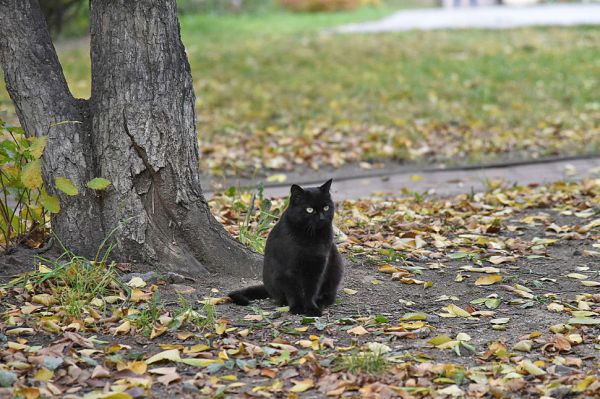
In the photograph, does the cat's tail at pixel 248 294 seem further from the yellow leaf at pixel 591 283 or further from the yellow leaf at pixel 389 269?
the yellow leaf at pixel 591 283

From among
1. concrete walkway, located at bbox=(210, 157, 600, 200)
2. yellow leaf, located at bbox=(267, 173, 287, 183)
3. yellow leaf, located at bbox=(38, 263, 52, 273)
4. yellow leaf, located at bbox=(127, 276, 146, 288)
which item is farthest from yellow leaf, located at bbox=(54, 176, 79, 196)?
yellow leaf, located at bbox=(267, 173, 287, 183)

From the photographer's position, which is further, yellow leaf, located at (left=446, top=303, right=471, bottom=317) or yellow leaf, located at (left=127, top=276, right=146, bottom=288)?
yellow leaf, located at (left=127, top=276, right=146, bottom=288)

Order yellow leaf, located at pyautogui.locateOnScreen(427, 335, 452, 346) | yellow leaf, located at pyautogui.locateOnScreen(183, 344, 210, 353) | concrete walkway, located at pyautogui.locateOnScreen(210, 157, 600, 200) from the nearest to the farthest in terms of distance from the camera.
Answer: yellow leaf, located at pyautogui.locateOnScreen(183, 344, 210, 353)
yellow leaf, located at pyautogui.locateOnScreen(427, 335, 452, 346)
concrete walkway, located at pyautogui.locateOnScreen(210, 157, 600, 200)

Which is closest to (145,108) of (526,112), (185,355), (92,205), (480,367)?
(92,205)

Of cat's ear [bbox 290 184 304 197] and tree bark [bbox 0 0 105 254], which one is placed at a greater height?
tree bark [bbox 0 0 105 254]

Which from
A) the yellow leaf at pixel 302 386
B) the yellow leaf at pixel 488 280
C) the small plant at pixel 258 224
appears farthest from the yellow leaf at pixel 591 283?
the yellow leaf at pixel 302 386

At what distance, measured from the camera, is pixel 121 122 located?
494cm

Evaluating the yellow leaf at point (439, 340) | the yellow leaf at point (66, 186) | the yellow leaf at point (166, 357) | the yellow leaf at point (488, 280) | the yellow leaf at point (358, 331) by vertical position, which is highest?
the yellow leaf at point (66, 186)

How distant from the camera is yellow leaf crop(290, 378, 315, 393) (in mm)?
3703

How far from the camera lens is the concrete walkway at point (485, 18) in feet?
65.0

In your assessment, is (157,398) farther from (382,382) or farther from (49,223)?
(49,223)

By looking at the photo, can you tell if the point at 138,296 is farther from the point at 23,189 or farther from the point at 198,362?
the point at 23,189

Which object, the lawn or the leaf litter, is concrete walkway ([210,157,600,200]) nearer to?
the lawn

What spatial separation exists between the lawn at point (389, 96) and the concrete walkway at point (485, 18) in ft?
4.96
